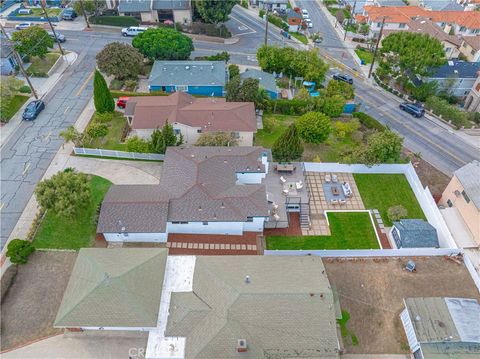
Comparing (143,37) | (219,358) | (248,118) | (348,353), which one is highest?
(143,37)

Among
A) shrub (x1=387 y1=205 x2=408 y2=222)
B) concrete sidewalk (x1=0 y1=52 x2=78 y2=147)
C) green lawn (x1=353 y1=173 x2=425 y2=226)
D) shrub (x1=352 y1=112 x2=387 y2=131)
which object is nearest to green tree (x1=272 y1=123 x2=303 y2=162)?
green lawn (x1=353 y1=173 x2=425 y2=226)

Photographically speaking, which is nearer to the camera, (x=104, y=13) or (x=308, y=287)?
(x=308, y=287)

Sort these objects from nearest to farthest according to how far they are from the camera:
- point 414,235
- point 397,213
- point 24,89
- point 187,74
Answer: point 414,235, point 397,213, point 24,89, point 187,74

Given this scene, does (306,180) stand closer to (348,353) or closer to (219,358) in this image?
(348,353)

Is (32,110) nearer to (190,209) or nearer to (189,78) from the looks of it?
(189,78)

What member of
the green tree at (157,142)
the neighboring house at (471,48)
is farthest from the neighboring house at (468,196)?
the neighboring house at (471,48)

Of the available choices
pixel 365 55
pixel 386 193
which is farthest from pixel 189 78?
pixel 365 55

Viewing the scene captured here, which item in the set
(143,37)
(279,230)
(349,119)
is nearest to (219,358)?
(279,230)
